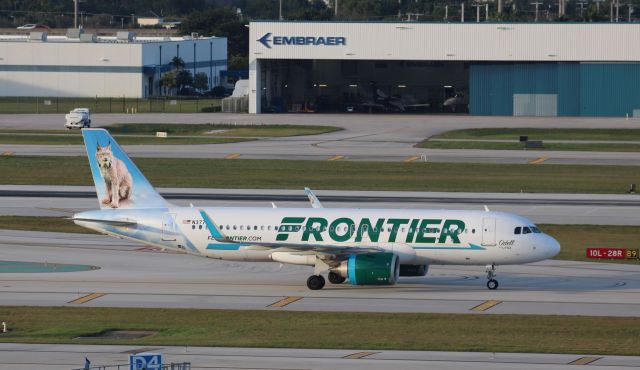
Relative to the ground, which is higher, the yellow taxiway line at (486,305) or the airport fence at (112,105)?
the airport fence at (112,105)

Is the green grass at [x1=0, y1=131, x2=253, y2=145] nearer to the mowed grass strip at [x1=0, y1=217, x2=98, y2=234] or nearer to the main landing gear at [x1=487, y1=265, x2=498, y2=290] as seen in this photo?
the mowed grass strip at [x1=0, y1=217, x2=98, y2=234]

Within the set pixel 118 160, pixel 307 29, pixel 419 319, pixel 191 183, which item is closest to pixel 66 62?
pixel 307 29

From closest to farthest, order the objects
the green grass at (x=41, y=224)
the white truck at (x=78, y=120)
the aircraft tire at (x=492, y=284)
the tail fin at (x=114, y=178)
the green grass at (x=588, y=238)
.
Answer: the aircraft tire at (x=492, y=284) < the tail fin at (x=114, y=178) < the green grass at (x=588, y=238) < the green grass at (x=41, y=224) < the white truck at (x=78, y=120)

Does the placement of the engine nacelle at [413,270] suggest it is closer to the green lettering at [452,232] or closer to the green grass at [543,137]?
the green lettering at [452,232]

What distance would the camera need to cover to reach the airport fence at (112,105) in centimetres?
16188

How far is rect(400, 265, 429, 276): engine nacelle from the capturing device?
49562 mm

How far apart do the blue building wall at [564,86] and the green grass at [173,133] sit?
25.6 m

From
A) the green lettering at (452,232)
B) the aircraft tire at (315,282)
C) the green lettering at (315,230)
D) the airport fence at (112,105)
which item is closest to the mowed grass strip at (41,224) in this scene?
the green lettering at (315,230)

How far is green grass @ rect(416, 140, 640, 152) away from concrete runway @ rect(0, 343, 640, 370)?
245 feet

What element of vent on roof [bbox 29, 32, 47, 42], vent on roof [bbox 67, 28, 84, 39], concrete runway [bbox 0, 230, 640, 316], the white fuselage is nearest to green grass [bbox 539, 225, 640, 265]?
concrete runway [bbox 0, 230, 640, 316]

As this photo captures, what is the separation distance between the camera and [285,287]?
49906 mm

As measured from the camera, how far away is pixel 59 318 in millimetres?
43031

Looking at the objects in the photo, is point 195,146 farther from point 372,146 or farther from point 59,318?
point 59,318

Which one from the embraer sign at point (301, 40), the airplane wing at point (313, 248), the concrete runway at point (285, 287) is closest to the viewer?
the concrete runway at point (285, 287)
